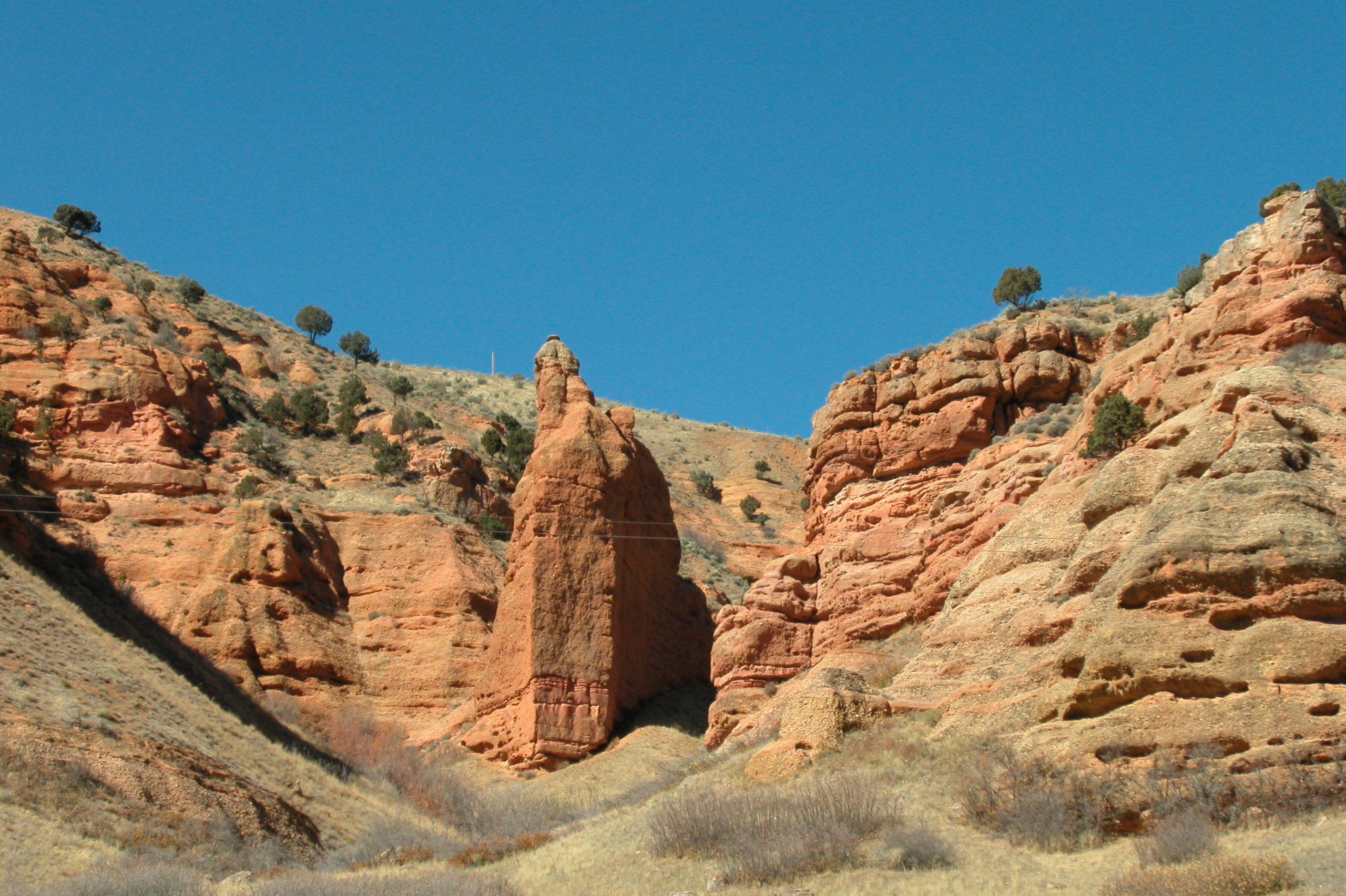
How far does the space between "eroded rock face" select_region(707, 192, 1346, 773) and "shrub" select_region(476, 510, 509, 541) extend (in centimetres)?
1879

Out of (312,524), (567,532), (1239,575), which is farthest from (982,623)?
(312,524)

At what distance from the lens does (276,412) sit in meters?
58.3

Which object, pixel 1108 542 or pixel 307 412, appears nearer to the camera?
pixel 1108 542

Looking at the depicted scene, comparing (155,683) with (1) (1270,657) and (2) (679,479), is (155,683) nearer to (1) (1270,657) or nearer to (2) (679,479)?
(1) (1270,657)

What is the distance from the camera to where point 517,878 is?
20.8m

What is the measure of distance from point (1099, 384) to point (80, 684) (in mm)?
23626

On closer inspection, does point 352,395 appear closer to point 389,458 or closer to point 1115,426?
point 389,458

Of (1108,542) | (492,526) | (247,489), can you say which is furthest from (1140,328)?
(247,489)

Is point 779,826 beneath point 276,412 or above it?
beneath

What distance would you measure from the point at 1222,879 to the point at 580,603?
974 inches

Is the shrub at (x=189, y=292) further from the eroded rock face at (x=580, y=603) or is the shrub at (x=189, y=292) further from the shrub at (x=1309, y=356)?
the shrub at (x=1309, y=356)

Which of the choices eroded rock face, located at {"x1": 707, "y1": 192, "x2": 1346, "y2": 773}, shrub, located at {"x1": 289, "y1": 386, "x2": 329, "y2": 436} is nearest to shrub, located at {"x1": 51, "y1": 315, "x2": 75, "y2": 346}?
shrub, located at {"x1": 289, "y1": 386, "x2": 329, "y2": 436}

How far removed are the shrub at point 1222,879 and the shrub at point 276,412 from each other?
1950 inches

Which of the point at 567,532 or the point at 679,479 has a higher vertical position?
the point at 679,479
